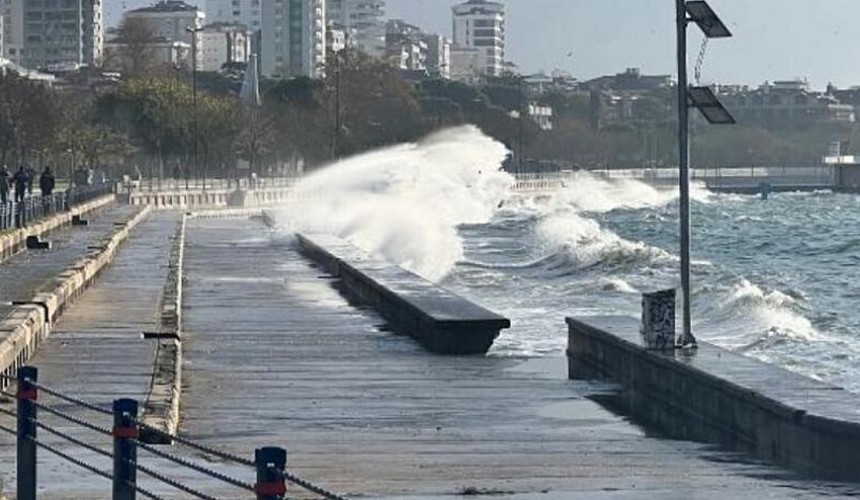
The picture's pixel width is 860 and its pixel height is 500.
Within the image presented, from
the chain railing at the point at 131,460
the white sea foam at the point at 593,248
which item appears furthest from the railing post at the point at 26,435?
the white sea foam at the point at 593,248

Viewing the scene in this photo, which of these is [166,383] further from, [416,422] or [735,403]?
[735,403]

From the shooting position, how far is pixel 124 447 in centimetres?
1062

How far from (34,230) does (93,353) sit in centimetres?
2475

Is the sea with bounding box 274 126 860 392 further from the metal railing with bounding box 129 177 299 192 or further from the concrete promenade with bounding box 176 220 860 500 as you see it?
the metal railing with bounding box 129 177 299 192

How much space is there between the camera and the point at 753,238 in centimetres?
8894

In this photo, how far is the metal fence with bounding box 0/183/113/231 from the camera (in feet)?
146

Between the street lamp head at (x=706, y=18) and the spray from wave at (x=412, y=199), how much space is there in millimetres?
32722

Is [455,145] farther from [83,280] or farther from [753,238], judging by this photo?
[83,280]

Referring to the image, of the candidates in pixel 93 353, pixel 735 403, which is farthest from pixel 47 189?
pixel 735 403

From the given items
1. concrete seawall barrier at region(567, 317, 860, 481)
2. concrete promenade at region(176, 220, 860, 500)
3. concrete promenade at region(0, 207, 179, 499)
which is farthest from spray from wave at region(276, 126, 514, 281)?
concrete seawall barrier at region(567, 317, 860, 481)

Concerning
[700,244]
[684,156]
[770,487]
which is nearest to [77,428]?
[770,487]

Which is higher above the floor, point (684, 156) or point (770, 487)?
point (684, 156)

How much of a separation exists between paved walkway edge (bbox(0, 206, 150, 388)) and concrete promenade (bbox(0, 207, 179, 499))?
6.0 inches

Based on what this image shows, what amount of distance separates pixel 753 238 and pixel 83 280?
59.5 meters
